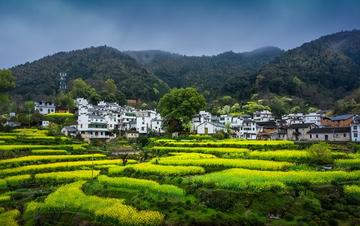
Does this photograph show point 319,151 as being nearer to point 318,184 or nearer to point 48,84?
point 318,184

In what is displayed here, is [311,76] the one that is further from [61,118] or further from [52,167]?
[52,167]

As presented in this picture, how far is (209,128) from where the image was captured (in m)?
64.9

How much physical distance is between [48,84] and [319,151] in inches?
3390

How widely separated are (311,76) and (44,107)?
7774 cm

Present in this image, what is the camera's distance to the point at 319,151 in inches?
1289

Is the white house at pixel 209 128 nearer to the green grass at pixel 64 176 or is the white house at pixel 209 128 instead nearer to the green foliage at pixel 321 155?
the green foliage at pixel 321 155

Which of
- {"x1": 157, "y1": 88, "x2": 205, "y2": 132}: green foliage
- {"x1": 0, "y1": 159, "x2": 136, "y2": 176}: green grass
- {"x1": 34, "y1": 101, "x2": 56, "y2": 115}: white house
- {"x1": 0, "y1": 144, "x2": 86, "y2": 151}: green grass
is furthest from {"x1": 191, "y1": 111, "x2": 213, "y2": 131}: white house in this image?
{"x1": 0, "y1": 159, "x2": 136, "y2": 176}: green grass

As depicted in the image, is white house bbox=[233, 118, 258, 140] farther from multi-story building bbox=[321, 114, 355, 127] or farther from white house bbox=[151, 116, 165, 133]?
white house bbox=[151, 116, 165, 133]

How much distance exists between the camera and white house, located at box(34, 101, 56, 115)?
3086 inches

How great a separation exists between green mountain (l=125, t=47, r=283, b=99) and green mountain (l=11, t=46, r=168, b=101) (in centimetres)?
1704

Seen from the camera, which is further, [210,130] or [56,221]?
[210,130]

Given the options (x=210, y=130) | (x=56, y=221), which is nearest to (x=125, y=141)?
(x=210, y=130)

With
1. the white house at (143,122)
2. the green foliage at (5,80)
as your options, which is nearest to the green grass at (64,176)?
the green foliage at (5,80)

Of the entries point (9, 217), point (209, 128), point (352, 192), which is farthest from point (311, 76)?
point (9, 217)
